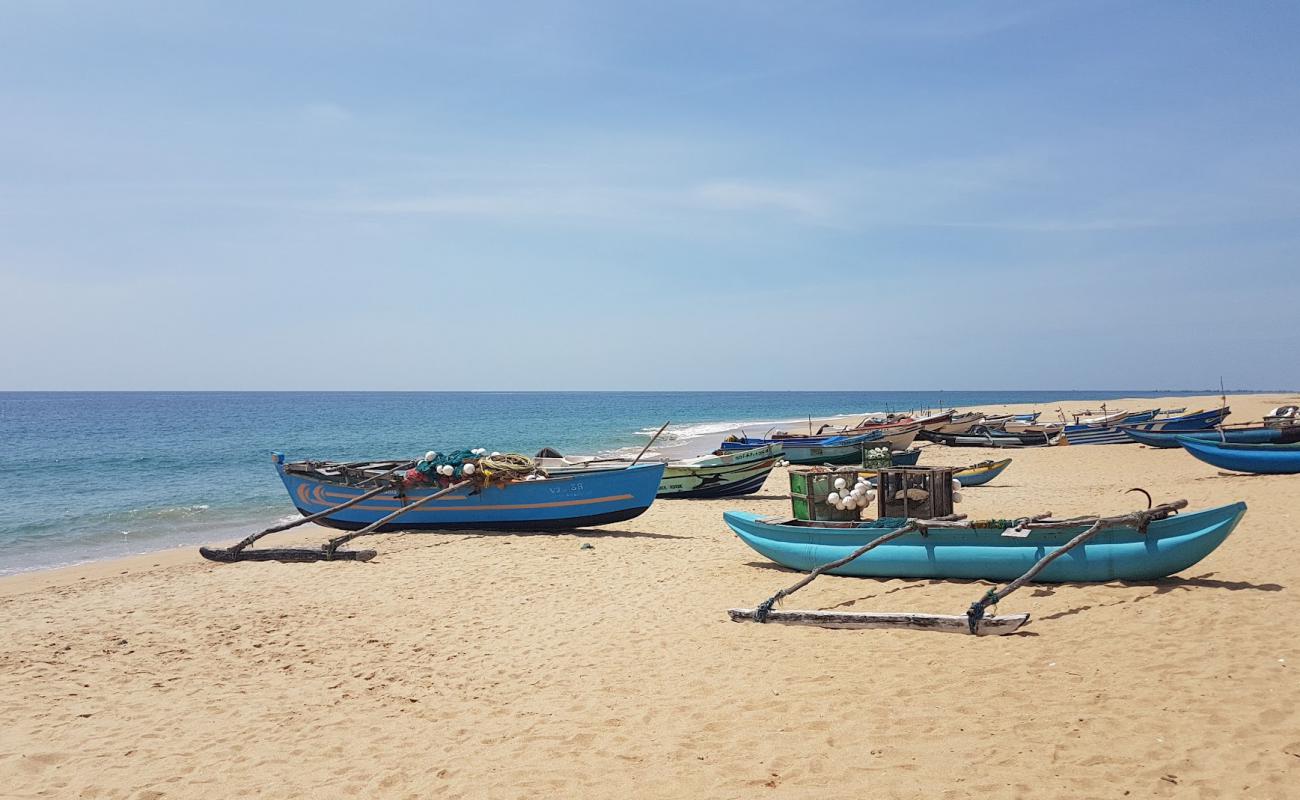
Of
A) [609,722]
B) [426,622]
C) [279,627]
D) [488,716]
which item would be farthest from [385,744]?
[279,627]

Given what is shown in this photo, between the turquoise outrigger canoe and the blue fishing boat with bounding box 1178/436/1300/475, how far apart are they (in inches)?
472

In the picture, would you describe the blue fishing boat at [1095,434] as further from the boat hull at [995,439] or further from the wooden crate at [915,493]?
the wooden crate at [915,493]

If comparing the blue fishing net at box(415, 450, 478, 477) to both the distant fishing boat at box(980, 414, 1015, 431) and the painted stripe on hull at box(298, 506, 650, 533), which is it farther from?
the distant fishing boat at box(980, 414, 1015, 431)

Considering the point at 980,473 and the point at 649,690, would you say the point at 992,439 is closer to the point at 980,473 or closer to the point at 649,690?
the point at 980,473

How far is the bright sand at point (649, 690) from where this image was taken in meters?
4.76

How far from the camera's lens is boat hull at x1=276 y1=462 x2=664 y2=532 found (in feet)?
46.2

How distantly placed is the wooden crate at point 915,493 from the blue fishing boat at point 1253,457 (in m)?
12.5

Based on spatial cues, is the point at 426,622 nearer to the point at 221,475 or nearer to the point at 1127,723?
the point at 1127,723

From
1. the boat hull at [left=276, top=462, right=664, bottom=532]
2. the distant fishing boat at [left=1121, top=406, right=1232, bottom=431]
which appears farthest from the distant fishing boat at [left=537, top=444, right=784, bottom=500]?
the distant fishing boat at [left=1121, top=406, right=1232, bottom=431]

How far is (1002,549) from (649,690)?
459cm

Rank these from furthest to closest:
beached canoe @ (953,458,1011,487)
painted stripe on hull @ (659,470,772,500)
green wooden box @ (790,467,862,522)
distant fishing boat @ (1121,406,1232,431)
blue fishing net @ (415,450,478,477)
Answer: distant fishing boat @ (1121,406,1232,431) → painted stripe on hull @ (659,470,772,500) → beached canoe @ (953,458,1011,487) → blue fishing net @ (415,450,478,477) → green wooden box @ (790,467,862,522)

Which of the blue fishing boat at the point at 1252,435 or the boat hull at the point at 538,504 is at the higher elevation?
the blue fishing boat at the point at 1252,435

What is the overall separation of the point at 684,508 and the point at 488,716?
480 inches

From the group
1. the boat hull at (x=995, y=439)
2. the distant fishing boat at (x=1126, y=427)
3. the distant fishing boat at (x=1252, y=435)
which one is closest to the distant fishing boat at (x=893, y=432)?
the boat hull at (x=995, y=439)
